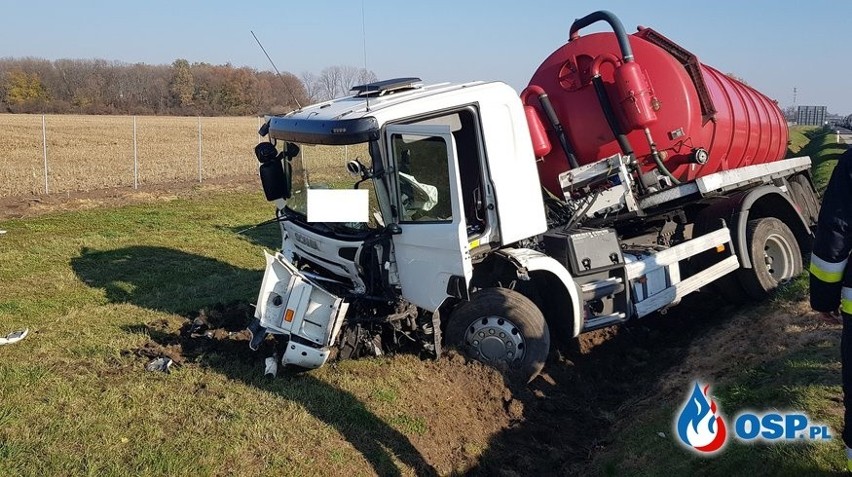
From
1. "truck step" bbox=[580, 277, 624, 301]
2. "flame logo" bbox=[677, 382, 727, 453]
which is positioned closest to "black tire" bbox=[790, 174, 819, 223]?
"truck step" bbox=[580, 277, 624, 301]

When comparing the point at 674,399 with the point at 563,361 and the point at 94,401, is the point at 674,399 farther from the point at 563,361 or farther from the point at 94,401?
the point at 94,401

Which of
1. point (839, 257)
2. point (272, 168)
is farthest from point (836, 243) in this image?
point (272, 168)

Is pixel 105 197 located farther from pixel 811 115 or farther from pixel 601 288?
pixel 811 115

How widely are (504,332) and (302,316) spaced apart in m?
1.65

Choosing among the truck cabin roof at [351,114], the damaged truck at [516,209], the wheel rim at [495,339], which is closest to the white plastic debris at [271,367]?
the damaged truck at [516,209]

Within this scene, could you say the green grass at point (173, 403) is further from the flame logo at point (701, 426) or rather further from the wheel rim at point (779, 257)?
the wheel rim at point (779, 257)

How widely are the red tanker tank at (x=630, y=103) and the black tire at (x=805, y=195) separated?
2720 mm

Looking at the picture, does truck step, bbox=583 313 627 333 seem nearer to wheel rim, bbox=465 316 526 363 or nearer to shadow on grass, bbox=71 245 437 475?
wheel rim, bbox=465 316 526 363

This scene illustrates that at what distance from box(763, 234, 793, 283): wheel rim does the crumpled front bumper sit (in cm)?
503

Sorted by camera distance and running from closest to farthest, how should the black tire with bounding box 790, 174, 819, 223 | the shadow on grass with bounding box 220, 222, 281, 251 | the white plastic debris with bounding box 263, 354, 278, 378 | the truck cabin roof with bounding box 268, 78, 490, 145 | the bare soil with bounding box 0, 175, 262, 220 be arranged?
1. the truck cabin roof with bounding box 268, 78, 490, 145
2. the white plastic debris with bounding box 263, 354, 278, 378
3. the black tire with bounding box 790, 174, 819, 223
4. the shadow on grass with bounding box 220, 222, 281, 251
5. the bare soil with bounding box 0, 175, 262, 220

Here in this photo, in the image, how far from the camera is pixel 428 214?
5684 millimetres

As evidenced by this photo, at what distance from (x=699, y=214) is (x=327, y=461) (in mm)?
5137

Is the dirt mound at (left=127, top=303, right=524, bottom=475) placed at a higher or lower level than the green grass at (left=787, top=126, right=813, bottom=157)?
lower

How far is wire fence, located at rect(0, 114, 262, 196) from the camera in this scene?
59.0 ft
